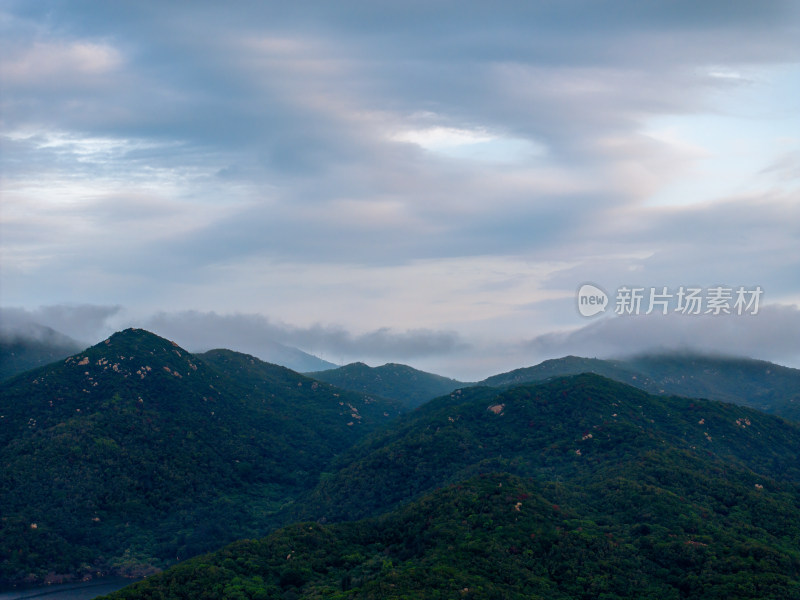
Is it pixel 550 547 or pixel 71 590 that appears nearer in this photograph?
pixel 550 547

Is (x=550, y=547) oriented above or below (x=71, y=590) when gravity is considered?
above

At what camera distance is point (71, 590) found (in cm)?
16488

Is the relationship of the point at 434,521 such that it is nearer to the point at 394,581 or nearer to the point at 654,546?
the point at 394,581

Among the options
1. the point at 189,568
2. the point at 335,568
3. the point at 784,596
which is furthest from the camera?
the point at 335,568

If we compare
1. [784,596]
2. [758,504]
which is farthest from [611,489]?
[784,596]

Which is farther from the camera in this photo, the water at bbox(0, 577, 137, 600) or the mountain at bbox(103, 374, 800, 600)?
the water at bbox(0, 577, 137, 600)

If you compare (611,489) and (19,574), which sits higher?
(611,489)

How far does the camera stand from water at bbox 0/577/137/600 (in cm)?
15725

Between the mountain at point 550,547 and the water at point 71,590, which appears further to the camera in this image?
the water at point 71,590

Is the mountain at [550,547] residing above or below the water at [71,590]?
above

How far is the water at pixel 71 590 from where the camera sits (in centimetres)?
15725

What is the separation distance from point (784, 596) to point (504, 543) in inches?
1752

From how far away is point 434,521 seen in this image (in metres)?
130

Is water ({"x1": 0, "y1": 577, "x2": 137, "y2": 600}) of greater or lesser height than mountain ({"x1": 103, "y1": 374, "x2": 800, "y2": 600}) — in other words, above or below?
below
